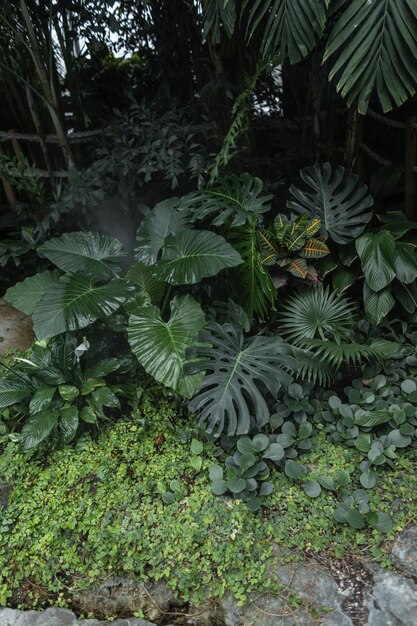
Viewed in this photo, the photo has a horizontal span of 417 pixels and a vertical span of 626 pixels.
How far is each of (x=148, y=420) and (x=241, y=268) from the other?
97 centimetres

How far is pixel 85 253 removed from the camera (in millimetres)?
3080

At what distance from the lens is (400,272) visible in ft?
9.29

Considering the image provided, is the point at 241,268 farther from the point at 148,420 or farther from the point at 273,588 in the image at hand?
the point at 273,588

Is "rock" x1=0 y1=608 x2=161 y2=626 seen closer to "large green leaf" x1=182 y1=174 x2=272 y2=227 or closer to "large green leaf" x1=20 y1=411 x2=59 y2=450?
"large green leaf" x1=20 y1=411 x2=59 y2=450

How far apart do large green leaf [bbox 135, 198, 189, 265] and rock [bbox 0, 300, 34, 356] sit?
40.3 inches

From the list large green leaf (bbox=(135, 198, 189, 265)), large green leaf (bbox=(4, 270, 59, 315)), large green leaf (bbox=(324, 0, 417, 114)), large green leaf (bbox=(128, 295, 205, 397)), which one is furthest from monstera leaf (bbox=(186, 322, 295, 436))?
large green leaf (bbox=(324, 0, 417, 114))

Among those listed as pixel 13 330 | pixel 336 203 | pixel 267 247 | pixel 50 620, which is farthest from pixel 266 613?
pixel 13 330

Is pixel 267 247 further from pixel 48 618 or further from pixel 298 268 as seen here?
pixel 48 618

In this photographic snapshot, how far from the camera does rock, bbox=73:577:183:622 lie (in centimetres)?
216

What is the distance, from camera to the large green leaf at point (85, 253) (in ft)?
9.65

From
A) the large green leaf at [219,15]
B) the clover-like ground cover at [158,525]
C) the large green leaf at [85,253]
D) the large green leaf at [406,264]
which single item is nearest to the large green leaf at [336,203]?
the large green leaf at [406,264]

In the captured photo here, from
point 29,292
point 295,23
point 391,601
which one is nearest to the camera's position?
point 391,601

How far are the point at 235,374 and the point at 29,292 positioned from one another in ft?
4.52

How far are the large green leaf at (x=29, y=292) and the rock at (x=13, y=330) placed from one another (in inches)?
18.3
